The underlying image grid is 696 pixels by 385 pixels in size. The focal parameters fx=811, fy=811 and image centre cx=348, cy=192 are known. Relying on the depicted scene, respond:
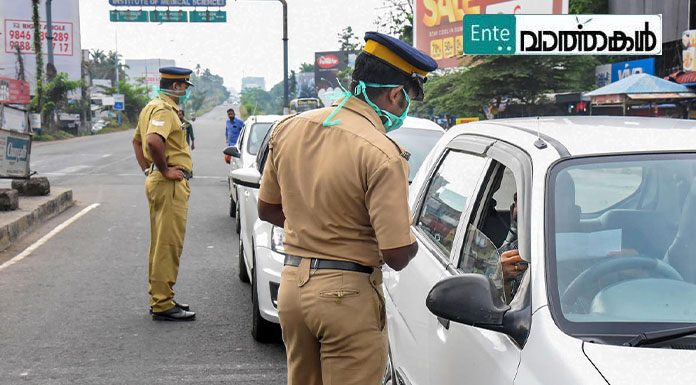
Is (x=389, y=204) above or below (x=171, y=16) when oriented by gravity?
below

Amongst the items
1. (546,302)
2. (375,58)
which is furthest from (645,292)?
(375,58)

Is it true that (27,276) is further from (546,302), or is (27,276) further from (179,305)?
(546,302)

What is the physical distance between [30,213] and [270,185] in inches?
369

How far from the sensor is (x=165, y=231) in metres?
6.36

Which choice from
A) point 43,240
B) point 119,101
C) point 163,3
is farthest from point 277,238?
point 119,101

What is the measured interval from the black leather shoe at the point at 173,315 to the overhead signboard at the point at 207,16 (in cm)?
3026

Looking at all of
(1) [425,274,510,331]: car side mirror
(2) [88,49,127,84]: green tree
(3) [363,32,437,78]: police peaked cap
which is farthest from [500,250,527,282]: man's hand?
(2) [88,49,127,84]: green tree

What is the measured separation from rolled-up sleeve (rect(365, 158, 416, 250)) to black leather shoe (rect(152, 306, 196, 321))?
4183mm

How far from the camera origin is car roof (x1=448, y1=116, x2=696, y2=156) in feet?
8.95

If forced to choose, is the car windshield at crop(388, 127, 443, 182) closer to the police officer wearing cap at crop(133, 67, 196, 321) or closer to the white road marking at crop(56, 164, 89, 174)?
the police officer wearing cap at crop(133, 67, 196, 321)

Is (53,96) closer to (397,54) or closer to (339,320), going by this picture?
(397,54)

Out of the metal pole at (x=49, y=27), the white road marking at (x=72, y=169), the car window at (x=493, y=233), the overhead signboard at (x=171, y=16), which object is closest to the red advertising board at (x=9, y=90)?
the white road marking at (x=72, y=169)

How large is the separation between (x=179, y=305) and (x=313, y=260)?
159 inches

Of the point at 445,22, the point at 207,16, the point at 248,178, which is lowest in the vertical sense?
the point at 248,178
